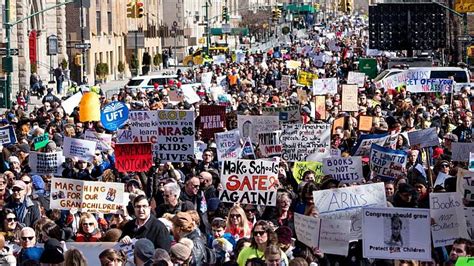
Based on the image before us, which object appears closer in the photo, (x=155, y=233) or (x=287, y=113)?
(x=155, y=233)

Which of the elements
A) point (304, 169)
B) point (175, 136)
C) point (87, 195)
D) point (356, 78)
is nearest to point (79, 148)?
point (175, 136)

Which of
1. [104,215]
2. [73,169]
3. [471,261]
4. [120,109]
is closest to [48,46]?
[120,109]

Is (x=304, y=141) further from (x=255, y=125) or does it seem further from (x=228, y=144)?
(x=255, y=125)

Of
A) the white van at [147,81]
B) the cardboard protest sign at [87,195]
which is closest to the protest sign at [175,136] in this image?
the cardboard protest sign at [87,195]

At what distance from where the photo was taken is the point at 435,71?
114 feet

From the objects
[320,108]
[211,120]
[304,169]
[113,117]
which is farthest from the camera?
[320,108]

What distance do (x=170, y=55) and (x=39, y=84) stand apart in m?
38.3

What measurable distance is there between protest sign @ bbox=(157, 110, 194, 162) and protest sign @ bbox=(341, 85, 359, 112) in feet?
30.6

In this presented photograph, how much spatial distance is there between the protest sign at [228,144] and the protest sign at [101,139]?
189 cm

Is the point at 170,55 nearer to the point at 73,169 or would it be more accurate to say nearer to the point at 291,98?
the point at 291,98

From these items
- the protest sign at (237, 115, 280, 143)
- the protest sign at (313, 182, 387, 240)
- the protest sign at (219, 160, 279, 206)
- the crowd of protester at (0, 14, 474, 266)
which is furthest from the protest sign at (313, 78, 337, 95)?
the protest sign at (313, 182, 387, 240)

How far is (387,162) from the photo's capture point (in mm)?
16312

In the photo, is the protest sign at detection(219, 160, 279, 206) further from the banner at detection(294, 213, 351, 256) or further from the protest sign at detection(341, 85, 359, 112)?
the protest sign at detection(341, 85, 359, 112)

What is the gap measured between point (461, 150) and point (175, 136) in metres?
3.67
